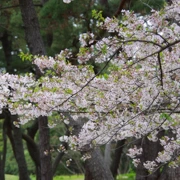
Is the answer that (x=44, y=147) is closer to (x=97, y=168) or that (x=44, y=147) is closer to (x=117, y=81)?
(x=97, y=168)

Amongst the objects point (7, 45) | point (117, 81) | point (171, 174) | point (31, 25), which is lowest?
point (171, 174)

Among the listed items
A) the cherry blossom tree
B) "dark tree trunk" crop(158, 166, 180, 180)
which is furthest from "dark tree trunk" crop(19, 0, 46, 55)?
"dark tree trunk" crop(158, 166, 180, 180)

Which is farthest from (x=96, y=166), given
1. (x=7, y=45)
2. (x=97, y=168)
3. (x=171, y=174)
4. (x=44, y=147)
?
(x=7, y=45)

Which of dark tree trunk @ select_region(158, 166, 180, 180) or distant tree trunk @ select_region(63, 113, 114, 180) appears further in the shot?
dark tree trunk @ select_region(158, 166, 180, 180)

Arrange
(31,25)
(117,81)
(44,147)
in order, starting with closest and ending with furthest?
1. (117,81)
2. (31,25)
3. (44,147)

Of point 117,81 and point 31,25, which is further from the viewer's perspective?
point 31,25

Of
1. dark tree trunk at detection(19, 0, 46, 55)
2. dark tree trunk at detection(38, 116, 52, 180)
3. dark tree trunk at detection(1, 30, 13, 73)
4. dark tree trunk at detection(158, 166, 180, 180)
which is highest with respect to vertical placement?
dark tree trunk at detection(1, 30, 13, 73)

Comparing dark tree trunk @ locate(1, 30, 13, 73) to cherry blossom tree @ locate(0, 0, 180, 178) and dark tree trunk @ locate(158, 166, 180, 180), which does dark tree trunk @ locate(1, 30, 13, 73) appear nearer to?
dark tree trunk @ locate(158, 166, 180, 180)

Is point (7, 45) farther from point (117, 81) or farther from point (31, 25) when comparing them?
point (117, 81)

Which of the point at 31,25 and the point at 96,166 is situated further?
the point at 96,166

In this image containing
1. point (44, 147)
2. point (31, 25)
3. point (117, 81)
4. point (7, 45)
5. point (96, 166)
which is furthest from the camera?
point (7, 45)

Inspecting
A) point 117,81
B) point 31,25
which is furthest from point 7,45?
point 117,81

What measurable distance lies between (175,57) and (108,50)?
0.72 metres

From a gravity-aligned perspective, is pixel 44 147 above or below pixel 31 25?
below
